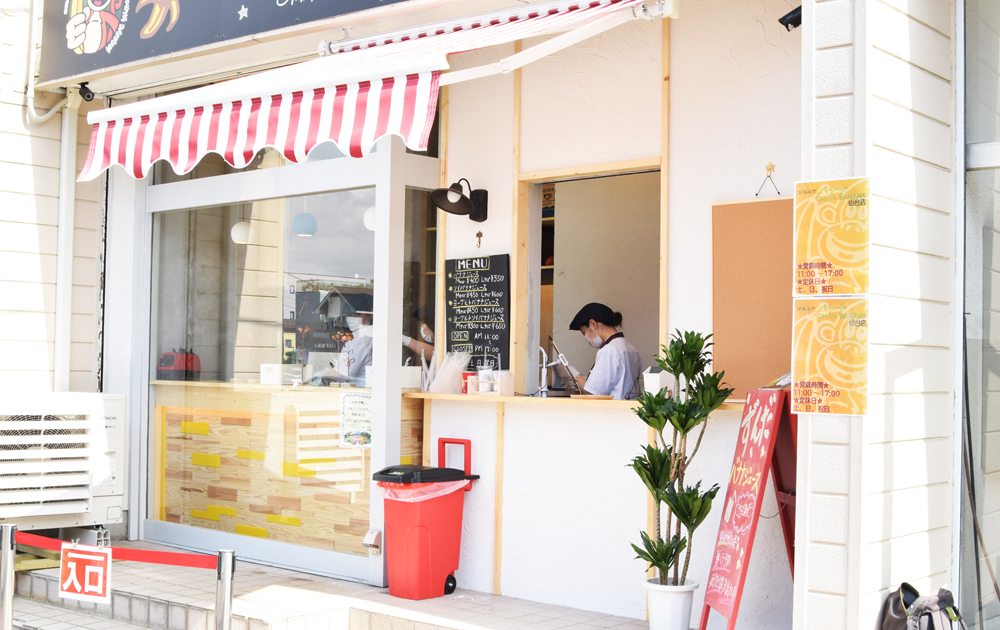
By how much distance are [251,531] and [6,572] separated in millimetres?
2609

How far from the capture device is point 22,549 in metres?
6.67

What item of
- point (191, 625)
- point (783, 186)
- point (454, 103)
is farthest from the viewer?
point (454, 103)

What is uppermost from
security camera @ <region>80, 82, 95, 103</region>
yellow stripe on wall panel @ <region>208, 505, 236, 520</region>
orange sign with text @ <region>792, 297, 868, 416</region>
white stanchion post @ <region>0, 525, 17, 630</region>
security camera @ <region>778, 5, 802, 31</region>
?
security camera @ <region>80, 82, 95, 103</region>

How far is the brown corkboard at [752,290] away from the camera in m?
4.68

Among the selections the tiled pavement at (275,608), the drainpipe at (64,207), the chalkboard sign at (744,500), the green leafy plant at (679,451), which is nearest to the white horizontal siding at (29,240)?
the drainpipe at (64,207)

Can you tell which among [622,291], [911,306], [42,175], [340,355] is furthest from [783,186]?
[42,175]

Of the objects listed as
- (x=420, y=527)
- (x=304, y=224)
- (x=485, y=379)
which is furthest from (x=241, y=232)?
(x=420, y=527)

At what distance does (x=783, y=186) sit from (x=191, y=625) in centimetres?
395

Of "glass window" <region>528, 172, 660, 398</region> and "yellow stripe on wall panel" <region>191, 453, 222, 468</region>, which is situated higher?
"glass window" <region>528, 172, 660, 398</region>

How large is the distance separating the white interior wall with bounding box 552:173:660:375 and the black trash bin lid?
124 inches

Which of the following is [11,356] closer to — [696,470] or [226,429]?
[226,429]

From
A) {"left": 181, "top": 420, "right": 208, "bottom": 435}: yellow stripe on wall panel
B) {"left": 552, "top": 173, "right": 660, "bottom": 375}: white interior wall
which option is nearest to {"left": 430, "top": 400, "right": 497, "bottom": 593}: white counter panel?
{"left": 181, "top": 420, "right": 208, "bottom": 435}: yellow stripe on wall panel

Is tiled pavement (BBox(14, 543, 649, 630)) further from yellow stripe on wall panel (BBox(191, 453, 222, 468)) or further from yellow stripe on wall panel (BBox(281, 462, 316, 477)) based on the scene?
yellow stripe on wall panel (BBox(191, 453, 222, 468))

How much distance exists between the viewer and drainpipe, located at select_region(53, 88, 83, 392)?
712 centimetres
